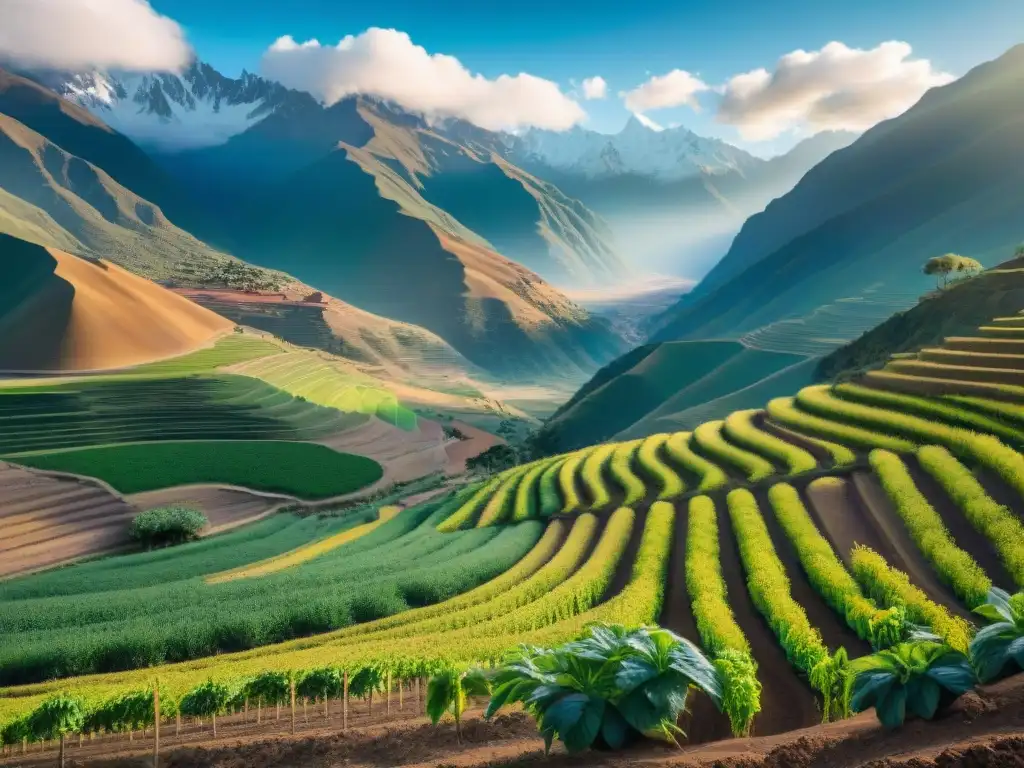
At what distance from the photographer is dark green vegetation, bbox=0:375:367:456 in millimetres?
60956

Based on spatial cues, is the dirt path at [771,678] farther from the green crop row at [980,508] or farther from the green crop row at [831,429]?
the green crop row at [831,429]

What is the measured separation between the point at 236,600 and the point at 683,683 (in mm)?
23823

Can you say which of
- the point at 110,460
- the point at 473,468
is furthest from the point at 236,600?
the point at 473,468

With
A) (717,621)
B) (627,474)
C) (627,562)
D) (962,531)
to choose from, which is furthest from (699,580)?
(627,474)

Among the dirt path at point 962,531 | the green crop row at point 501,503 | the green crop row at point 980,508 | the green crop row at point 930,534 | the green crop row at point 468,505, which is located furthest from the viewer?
the green crop row at point 468,505

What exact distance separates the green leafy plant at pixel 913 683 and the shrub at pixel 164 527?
167 ft

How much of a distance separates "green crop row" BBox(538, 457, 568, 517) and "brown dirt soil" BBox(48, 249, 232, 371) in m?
63.7

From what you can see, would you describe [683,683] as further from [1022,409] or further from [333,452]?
[333,452]

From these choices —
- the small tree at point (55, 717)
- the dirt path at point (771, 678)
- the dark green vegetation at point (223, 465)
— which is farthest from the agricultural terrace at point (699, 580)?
the dark green vegetation at point (223, 465)

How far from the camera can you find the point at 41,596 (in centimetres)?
3338

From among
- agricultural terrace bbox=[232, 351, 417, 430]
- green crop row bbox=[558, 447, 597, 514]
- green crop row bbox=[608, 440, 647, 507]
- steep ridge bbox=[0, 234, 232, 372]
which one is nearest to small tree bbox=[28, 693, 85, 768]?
green crop row bbox=[608, 440, 647, 507]

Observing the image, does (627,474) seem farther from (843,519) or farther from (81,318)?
(81,318)

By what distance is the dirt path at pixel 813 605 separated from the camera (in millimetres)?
16234

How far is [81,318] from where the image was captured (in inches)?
3292
